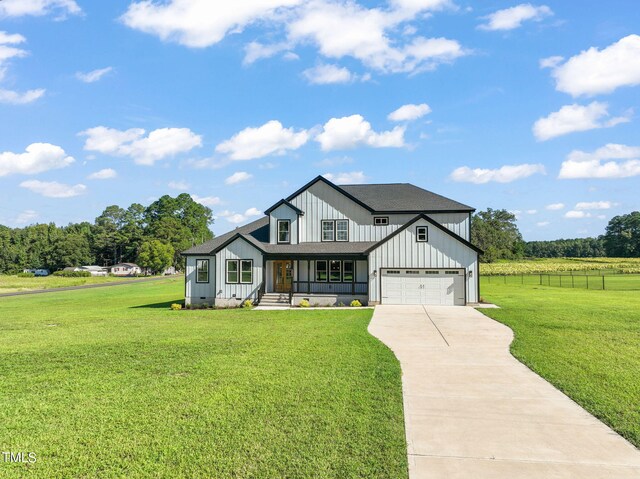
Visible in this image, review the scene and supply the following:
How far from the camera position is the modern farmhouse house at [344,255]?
22359 mm

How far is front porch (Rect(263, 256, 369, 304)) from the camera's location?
23.7m

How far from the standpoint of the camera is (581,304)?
2111 centimetres

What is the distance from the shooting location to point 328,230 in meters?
25.8

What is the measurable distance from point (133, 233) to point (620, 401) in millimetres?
111633

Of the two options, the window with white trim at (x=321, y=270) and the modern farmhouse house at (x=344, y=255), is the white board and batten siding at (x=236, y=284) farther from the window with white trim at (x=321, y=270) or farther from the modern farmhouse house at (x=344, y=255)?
the window with white trim at (x=321, y=270)

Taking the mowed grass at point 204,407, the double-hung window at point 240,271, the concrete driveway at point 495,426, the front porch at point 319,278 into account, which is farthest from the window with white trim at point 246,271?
the concrete driveway at point 495,426

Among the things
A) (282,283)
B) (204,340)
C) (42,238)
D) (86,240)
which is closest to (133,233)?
(86,240)

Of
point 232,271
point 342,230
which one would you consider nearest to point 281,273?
point 232,271

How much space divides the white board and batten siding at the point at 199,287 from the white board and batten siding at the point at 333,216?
15.3 feet

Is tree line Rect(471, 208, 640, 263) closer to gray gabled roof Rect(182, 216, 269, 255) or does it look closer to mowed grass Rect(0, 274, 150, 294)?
gray gabled roof Rect(182, 216, 269, 255)

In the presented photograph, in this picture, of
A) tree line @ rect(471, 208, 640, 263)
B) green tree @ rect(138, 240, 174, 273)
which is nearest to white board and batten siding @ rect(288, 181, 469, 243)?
tree line @ rect(471, 208, 640, 263)

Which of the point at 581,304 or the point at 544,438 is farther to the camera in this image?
the point at 581,304

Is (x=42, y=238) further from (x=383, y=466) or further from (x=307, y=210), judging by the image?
(x=383, y=466)

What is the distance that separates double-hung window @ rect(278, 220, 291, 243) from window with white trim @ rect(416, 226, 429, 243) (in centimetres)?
833
